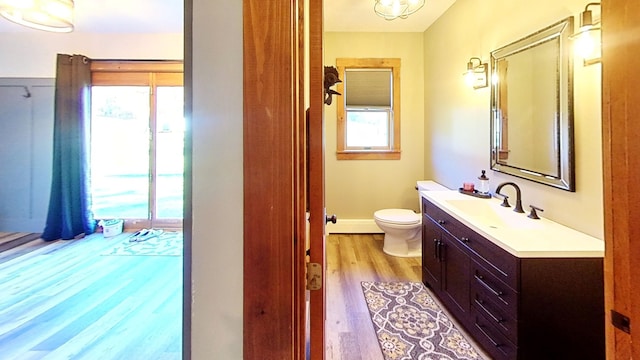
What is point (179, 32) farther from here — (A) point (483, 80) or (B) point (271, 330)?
(B) point (271, 330)

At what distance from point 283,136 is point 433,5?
12.1ft

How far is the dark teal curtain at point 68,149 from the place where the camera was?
432cm

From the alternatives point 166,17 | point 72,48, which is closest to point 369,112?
point 166,17

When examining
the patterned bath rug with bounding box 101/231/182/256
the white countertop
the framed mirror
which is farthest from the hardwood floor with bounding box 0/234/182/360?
the framed mirror

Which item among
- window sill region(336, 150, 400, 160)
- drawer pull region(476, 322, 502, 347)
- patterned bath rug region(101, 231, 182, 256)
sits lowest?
drawer pull region(476, 322, 502, 347)

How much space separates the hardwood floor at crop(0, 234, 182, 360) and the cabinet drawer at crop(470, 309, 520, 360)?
176 centimetres

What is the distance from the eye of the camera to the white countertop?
159cm

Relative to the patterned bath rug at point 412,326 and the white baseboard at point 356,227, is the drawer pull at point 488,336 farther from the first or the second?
the white baseboard at point 356,227

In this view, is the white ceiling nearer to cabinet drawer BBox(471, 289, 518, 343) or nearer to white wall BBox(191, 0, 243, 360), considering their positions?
cabinet drawer BBox(471, 289, 518, 343)

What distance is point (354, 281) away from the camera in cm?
312

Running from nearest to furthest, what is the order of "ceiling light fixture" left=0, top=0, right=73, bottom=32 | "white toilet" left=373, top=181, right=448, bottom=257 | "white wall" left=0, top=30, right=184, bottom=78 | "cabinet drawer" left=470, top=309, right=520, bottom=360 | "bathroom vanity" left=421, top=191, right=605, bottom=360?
"bathroom vanity" left=421, top=191, right=605, bottom=360 → "cabinet drawer" left=470, top=309, right=520, bottom=360 → "ceiling light fixture" left=0, top=0, right=73, bottom=32 → "white toilet" left=373, top=181, right=448, bottom=257 → "white wall" left=0, top=30, right=184, bottom=78

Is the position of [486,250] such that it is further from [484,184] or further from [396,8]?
[396,8]

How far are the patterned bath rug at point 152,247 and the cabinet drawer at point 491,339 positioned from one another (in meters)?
3.08

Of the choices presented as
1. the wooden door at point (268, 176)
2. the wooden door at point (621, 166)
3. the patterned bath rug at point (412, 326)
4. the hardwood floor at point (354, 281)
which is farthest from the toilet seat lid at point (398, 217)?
the wooden door at point (268, 176)
